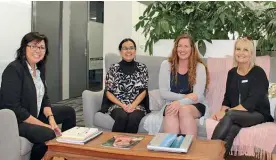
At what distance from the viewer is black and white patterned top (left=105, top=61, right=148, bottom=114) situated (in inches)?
118

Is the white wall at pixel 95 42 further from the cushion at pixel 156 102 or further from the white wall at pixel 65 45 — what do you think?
the cushion at pixel 156 102

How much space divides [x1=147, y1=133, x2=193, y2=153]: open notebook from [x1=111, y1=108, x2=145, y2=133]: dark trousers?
71 centimetres

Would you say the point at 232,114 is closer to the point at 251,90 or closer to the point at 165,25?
the point at 251,90

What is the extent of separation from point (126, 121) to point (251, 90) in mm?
1030

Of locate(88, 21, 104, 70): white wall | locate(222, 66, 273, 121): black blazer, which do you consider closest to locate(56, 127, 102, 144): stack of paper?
locate(222, 66, 273, 121): black blazer

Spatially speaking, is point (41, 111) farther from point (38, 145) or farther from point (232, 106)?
point (232, 106)

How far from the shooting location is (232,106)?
2760 millimetres

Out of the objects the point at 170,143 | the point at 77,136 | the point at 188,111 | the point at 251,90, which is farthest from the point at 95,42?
the point at 170,143

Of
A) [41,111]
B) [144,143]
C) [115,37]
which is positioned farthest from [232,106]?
[115,37]

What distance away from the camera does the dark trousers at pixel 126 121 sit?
8.96 ft

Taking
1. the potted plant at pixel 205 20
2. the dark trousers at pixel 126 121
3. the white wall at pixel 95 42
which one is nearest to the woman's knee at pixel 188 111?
the dark trousers at pixel 126 121

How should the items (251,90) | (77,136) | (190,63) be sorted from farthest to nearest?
(190,63) → (251,90) → (77,136)

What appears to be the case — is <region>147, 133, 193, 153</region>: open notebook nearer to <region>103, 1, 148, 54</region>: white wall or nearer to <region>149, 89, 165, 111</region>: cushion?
<region>149, 89, 165, 111</region>: cushion

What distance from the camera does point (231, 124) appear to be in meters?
2.45
